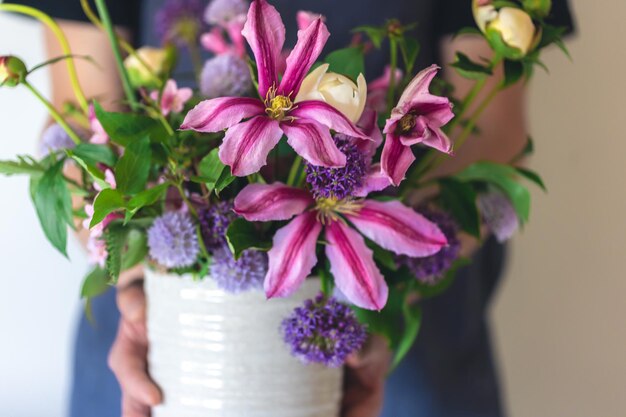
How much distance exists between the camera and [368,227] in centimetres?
36

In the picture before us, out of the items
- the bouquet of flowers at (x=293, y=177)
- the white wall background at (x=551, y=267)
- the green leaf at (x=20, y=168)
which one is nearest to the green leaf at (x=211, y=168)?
the bouquet of flowers at (x=293, y=177)

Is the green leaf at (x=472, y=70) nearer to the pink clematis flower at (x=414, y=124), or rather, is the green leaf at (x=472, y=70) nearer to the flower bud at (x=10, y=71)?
the pink clematis flower at (x=414, y=124)

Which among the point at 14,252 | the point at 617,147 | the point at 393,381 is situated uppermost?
the point at 617,147

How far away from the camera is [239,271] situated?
1.22ft

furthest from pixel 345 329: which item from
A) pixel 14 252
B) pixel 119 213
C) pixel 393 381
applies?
pixel 14 252

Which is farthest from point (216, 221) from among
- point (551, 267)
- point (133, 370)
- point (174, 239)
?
point (551, 267)

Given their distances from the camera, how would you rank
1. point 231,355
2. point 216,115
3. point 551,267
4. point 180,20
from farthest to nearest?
point 551,267 < point 180,20 < point 231,355 < point 216,115

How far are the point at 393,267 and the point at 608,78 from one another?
0.61 meters

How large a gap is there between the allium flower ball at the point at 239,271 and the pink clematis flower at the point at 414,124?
0.32 feet

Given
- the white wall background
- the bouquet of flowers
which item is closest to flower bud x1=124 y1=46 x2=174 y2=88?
the bouquet of flowers

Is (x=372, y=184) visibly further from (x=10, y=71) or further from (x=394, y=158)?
(x=10, y=71)

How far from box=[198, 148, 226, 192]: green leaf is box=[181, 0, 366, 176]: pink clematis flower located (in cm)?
3

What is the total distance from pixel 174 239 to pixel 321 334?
8cm

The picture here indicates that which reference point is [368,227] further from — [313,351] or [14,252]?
[14,252]
